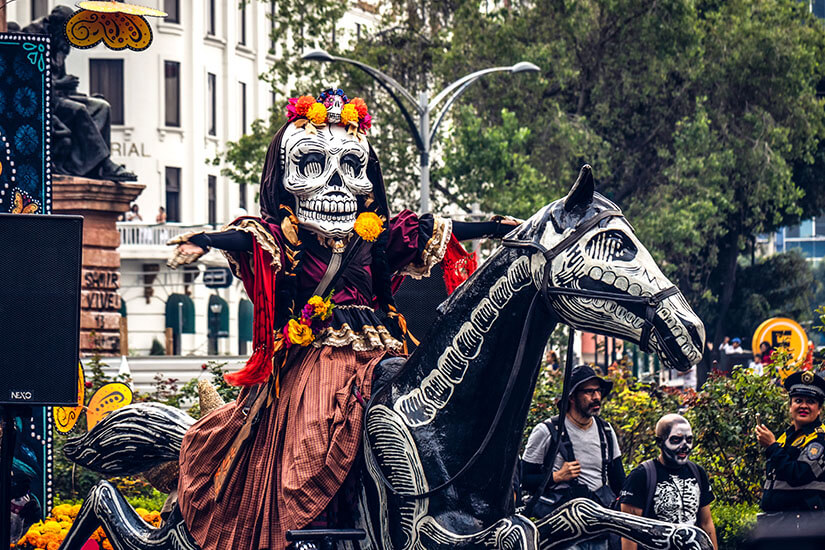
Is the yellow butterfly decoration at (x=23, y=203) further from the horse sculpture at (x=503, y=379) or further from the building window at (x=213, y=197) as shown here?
the building window at (x=213, y=197)

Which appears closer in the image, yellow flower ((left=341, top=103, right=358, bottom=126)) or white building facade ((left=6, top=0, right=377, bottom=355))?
yellow flower ((left=341, top=103, right=358, bottom=126))

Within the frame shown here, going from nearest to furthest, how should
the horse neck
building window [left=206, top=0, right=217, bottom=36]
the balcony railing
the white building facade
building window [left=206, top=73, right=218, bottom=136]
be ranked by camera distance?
the horse neck → the balcony railing → the white building facade → building window [left=206, top=0, right=217, bottom=36] → building window [left=206, top=73, right=218, bottom=136]

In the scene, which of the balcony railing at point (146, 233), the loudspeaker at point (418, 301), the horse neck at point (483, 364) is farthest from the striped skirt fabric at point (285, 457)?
the balcony railing at point (146, 233)

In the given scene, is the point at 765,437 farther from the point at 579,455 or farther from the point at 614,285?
the point at 614,285

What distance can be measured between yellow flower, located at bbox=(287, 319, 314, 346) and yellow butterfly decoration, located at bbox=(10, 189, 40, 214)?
435 cm

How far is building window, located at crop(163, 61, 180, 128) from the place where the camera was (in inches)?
2295

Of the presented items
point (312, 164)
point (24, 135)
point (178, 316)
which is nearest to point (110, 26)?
point (24, 135)

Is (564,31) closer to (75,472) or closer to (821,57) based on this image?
(821,57)

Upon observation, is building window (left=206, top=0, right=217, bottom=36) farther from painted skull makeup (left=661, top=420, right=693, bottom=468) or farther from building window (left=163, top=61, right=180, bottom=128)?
painted skull makeup (left=661, top=420, right=693, bottom=468)

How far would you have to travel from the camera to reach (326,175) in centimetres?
844

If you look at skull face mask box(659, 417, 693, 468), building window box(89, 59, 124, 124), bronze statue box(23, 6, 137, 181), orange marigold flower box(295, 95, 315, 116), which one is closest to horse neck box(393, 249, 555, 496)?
orange marigold flower box(295, 95, 315, 116)

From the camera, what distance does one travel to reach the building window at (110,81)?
5719 centimetres

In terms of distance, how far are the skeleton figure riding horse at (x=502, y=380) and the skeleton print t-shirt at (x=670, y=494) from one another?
2.43 meters

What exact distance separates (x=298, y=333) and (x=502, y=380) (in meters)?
1.23
